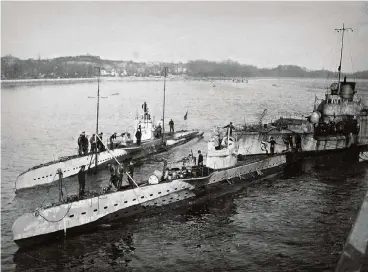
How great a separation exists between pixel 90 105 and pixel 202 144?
24555 mm

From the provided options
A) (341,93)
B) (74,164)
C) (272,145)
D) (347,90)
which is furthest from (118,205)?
(341,93)

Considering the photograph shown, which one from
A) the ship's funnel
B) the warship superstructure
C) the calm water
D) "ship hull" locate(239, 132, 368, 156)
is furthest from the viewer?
the ship's funnel

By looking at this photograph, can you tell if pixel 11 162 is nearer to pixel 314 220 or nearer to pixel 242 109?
pixel 314 220

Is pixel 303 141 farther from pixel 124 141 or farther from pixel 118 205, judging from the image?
pixel 118 205

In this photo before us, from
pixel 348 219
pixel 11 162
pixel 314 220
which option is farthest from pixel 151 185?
pixel 11 162

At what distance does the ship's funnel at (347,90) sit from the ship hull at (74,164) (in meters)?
16.6

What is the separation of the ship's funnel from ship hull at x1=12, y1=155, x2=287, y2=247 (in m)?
16.0

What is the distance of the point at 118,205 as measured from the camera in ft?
56.5

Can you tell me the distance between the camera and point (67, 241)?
15.0m

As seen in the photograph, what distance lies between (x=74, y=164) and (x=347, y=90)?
24.8 m

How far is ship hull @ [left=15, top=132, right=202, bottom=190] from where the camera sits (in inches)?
830

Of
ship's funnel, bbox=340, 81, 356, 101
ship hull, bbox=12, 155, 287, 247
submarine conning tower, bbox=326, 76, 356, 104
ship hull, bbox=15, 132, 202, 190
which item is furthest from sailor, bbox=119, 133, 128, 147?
ship's funnel, bbox=340, 81, 356, 101

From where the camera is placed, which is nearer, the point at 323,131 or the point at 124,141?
the point at 124,141

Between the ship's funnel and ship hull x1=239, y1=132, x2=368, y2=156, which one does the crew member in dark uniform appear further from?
the ship's funnel
